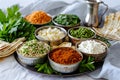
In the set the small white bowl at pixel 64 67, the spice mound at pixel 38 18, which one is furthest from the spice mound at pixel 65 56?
the spice mound at pixel 38 18

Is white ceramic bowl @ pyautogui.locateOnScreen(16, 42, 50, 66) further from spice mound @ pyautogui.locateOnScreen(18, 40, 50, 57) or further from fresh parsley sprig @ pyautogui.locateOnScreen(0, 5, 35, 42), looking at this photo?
fresh parsley sprig @ pyautogui.locateOnScreen(0, 5, 35, 42)

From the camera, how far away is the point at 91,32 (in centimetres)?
129

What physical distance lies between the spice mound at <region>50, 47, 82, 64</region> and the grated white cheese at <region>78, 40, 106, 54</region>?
0.05 m

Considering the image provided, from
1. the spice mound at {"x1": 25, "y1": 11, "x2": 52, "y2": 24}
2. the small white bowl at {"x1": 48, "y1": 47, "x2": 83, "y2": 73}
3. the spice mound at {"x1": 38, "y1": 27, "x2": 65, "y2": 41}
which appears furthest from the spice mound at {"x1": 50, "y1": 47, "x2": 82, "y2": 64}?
the spice mound at {"x1": 25, "y1": 11, "x2": 52, "y2": 24}

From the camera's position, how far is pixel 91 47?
3.67 feet

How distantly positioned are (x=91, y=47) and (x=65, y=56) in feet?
0.43

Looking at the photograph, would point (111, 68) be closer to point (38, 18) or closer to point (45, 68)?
point (45, 68)

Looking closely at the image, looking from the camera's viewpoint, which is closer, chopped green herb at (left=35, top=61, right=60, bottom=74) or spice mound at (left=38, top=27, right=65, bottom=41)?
chopped green herb at (left=35, top=61, right=60, bottom=74)

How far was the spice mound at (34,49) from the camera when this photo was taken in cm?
109

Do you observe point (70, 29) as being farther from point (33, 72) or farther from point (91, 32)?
A: point (33, 72)

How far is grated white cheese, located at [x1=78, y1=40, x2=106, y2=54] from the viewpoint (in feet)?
3.64

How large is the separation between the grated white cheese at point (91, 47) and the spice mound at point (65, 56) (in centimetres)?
5

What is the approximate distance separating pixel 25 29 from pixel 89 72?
45 cm

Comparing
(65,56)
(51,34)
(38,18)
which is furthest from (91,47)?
(38,18)
